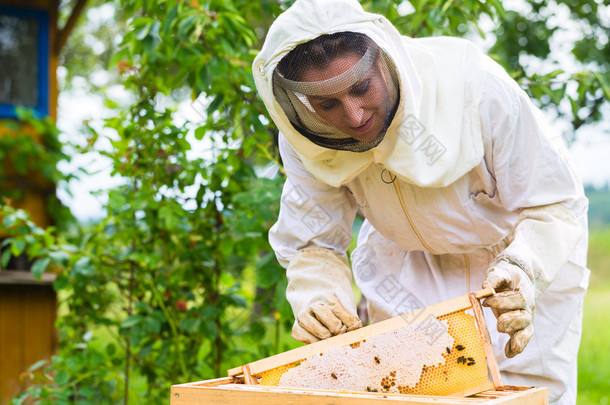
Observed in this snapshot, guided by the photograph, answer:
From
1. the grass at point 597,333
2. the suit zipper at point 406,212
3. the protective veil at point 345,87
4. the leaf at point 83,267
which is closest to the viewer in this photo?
the protective veil at point 345,87

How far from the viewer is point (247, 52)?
135 inches

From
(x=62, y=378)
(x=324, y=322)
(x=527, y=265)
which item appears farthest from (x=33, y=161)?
(x=527, y=265)

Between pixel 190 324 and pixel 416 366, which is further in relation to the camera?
pixel 190 324

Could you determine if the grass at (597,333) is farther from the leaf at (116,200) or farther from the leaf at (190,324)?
the leaf at (116,200)

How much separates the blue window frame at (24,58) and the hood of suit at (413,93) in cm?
458

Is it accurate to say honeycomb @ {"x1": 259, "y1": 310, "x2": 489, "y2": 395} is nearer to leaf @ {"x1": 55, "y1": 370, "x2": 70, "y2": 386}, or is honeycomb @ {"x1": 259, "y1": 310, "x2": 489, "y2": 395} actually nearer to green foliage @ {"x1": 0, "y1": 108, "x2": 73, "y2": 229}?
leaf @ {"x1": 55, "y1": 370, "x2": 70, "y2": 386}

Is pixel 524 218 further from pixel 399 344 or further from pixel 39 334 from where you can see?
pixel 39 334

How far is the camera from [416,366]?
67.7 inches

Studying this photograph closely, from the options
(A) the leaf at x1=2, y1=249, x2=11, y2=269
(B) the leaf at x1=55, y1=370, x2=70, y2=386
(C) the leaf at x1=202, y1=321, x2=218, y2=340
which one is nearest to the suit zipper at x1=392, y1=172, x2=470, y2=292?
(C) the leaf at x1=202, y1=321, x2=218, y2=340

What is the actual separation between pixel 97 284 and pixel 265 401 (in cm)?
242

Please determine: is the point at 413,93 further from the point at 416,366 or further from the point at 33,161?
the point at 33,161

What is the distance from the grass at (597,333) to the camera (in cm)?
479

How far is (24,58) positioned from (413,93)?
16.4 feet

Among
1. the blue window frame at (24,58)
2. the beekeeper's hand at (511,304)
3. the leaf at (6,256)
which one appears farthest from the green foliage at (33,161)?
the beekeeper's hand at (511,304)
